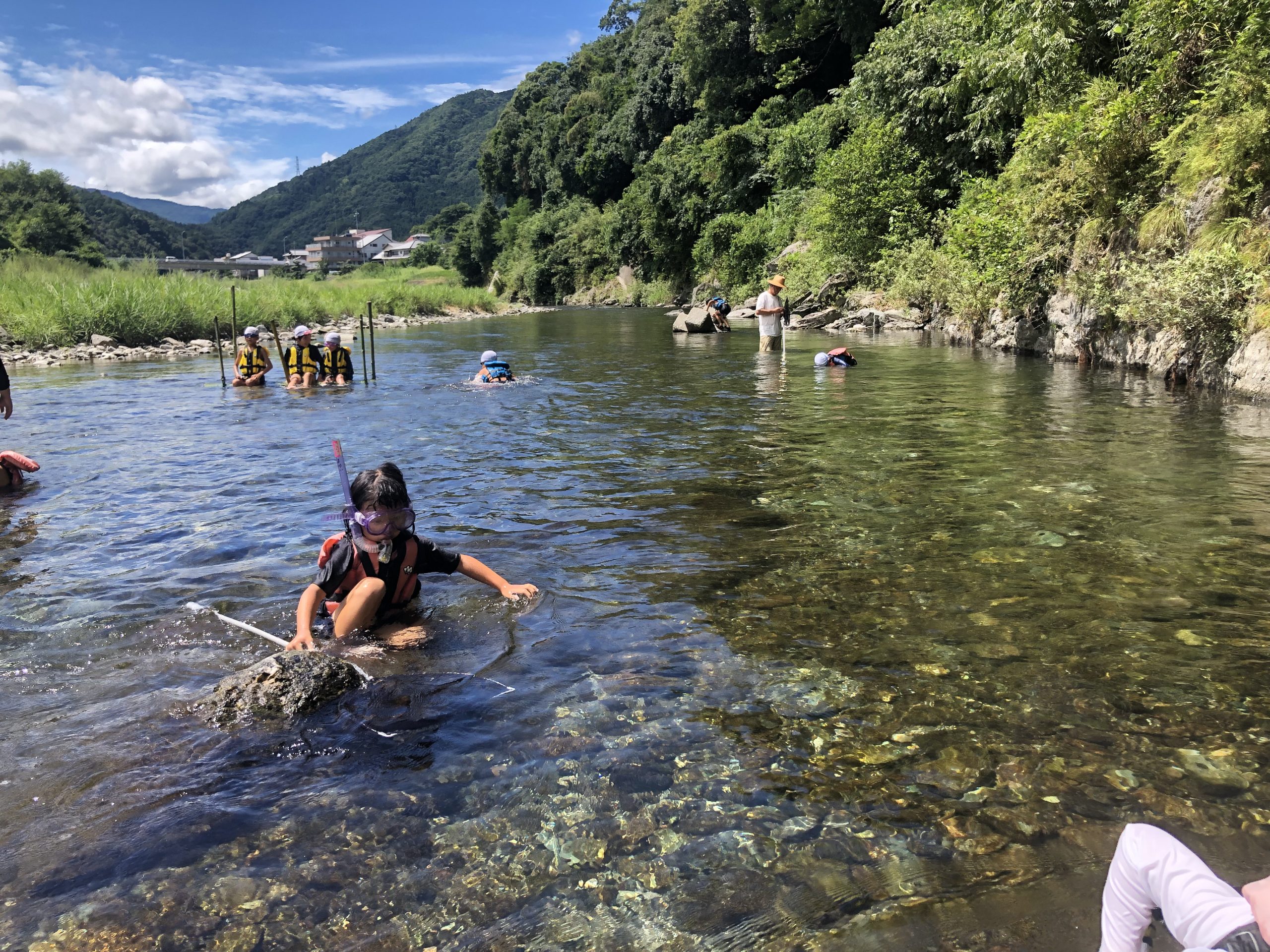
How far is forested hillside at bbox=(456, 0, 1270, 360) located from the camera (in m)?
12.2

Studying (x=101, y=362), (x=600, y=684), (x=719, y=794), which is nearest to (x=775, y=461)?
(x=600, y=684)

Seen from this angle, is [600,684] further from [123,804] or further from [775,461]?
[775,461]

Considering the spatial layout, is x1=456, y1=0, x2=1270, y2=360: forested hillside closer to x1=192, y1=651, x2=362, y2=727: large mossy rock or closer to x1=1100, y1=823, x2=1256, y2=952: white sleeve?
x1=1100, y1=823, x2=1256, y2=952: white sleeve

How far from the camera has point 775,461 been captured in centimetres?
882

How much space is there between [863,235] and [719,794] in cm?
2957

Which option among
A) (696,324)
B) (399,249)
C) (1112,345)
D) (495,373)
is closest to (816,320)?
(696,324)

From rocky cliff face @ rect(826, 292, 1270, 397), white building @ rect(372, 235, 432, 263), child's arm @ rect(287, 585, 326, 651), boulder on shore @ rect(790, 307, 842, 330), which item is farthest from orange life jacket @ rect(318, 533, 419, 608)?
white building @ rect(372, 235, 432, 263)

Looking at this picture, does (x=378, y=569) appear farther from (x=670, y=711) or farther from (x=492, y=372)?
(x=492, y=372)

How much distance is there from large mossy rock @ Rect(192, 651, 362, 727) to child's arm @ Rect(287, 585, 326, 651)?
1.07ft

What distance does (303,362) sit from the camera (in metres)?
16.6

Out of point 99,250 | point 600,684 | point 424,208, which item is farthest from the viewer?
point 424,208

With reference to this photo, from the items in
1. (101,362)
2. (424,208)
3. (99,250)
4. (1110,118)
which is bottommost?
(101,362)

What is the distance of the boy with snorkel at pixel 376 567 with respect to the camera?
459cm

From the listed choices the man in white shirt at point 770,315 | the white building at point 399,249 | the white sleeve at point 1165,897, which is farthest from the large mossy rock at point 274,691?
the white building at point 399,249
